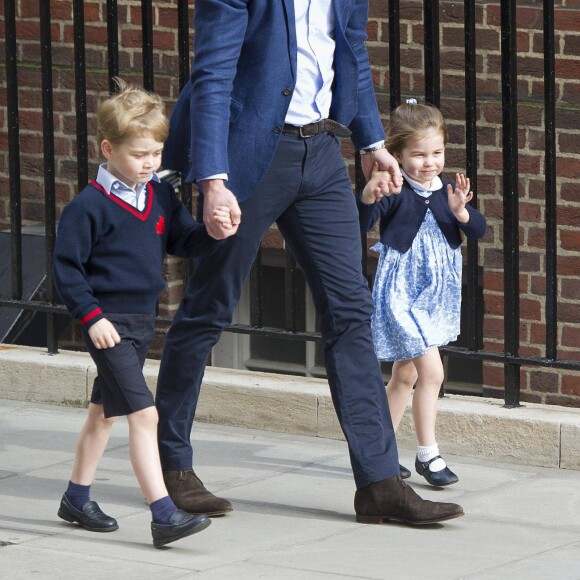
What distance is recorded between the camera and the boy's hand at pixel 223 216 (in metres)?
4.48

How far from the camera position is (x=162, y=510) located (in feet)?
14.7

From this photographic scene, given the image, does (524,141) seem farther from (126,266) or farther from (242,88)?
(126,266)

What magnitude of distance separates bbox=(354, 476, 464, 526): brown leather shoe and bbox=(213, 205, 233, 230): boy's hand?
890 millimetres

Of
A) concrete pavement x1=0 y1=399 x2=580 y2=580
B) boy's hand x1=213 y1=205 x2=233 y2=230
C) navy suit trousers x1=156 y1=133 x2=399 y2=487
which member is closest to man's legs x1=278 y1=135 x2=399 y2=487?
navy suit trousers x1=156 y1=133 x2=399 y2=487

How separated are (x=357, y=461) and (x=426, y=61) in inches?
63.8

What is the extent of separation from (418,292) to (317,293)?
562 millimetres

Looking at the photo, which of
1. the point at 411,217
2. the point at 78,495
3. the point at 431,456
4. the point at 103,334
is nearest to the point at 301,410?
the point at 431,456

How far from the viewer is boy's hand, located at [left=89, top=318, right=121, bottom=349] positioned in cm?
449

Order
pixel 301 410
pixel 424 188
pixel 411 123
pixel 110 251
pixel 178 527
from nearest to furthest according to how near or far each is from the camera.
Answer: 1. pixel 178 527
2. pixel 110 251
3. pixel 411 123
4. pixel 424 188
5. pixel 301 410

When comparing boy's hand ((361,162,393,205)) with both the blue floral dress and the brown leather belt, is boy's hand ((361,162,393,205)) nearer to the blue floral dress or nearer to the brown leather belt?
the brown leather belt

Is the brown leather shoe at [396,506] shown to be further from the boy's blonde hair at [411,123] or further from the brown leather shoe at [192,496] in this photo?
the boy's blonde hair at [411,123]

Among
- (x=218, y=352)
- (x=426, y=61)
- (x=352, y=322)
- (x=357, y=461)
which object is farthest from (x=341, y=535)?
(x=218, y=352)

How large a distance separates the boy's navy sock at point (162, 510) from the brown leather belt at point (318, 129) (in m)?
1.10

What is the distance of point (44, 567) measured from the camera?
432cm
